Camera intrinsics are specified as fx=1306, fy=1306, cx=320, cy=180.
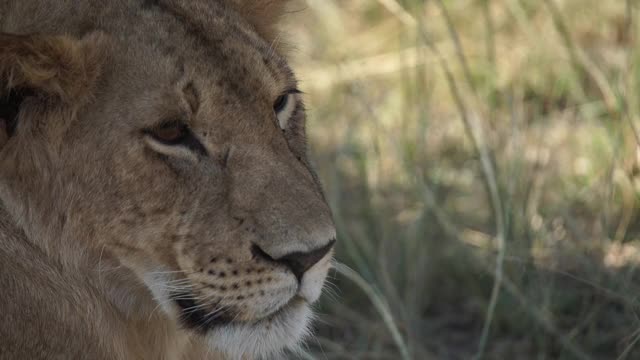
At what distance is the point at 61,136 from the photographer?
2.69 m

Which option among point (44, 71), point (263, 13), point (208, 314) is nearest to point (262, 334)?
point (208, 314)

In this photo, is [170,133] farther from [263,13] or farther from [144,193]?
[263,13]

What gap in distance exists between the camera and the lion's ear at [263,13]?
10.3ft

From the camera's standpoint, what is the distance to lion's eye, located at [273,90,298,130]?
2.92m

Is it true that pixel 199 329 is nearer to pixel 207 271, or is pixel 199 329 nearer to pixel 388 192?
pixel 207 271

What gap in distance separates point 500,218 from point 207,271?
4.19 feet

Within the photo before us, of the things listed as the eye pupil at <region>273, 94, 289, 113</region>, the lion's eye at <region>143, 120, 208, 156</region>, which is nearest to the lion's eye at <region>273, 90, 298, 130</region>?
the eye pupil at <region>273, 94, 289, 113</region>

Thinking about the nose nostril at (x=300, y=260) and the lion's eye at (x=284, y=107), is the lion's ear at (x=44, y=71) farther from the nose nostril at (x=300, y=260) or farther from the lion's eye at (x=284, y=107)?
the nose nostril at (x=300, y=260)

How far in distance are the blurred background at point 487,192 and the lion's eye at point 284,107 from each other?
1.36 feet

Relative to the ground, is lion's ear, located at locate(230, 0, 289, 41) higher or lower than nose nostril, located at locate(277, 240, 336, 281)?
higher

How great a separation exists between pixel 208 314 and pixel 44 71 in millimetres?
597

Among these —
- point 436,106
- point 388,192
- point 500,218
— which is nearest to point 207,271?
point 500,218

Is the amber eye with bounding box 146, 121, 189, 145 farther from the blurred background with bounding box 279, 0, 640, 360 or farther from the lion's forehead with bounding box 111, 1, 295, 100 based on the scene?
the blurred background with bounding box 279, 0, 640, 360

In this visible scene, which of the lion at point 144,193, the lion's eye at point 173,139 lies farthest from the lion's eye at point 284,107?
the lion's eye at point 173,139
